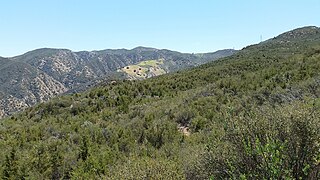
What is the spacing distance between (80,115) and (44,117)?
6.35 meters

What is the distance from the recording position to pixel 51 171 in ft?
87.1

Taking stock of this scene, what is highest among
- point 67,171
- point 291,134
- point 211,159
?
point 291,134

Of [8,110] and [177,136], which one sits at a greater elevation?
[177,136]

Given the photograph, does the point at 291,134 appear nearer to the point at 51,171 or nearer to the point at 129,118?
the point at 51,171

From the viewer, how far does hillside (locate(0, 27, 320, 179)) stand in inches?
442

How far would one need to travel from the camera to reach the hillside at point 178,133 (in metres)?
11.2

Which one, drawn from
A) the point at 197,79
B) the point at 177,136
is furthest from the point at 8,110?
the point at 177,136

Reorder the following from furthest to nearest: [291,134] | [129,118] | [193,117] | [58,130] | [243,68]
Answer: [243,68] → [129,118] → [58,130] → [193,117] → [291,134]

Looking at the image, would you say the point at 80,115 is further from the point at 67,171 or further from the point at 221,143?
the point at 221,143

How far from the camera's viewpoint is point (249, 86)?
4134 cm

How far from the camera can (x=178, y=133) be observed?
31.7m

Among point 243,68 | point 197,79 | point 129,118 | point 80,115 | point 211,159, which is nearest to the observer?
point 211,159

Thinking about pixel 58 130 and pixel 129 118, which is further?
pixel 129 118

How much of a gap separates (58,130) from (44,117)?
11261 mm
